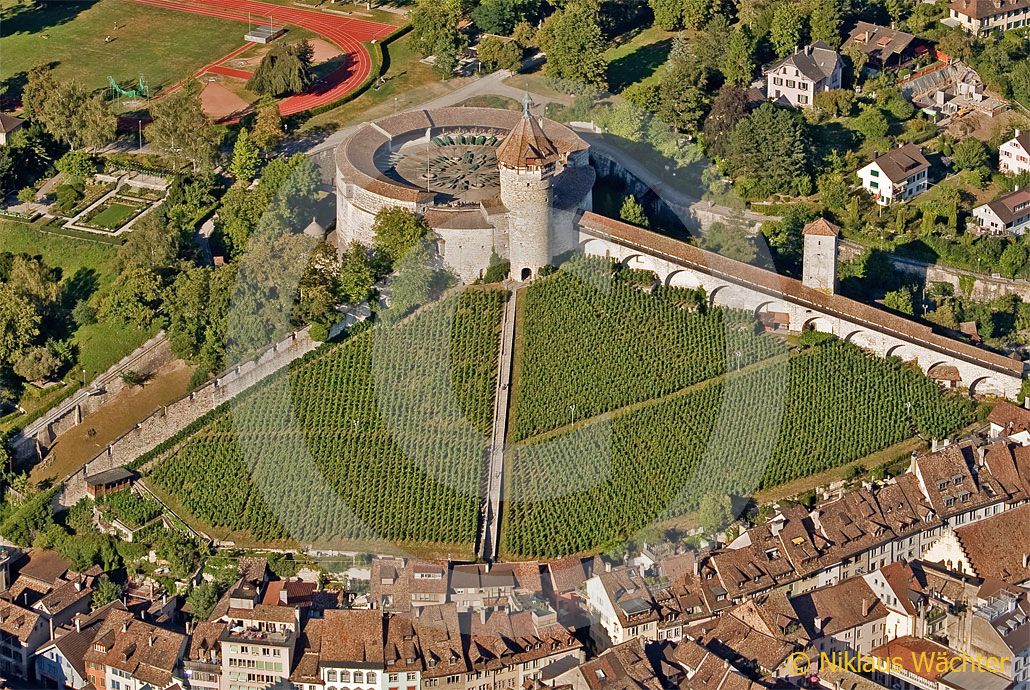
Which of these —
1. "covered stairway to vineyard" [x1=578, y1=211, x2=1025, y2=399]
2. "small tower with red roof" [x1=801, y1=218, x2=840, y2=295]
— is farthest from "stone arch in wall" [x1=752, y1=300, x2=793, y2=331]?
"small tower with red roof" [x1=801, y1=218, x2=840, y2=295]

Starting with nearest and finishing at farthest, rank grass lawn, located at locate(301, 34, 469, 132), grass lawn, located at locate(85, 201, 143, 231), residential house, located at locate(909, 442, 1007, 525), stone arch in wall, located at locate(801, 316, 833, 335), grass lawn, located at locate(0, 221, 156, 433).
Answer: residential house, located at locate(909, 442, 1007, 525) < stone arch in wall, located at locate(801, 316, 833, 335) < grass lawn, located at locate(0, 221, 156, 433) < grass lawn, located at locate(85, 201, 143, 231) < grass lawn, located at locate(301, 34, 469, 132)

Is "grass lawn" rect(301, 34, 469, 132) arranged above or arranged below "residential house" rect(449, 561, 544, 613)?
above

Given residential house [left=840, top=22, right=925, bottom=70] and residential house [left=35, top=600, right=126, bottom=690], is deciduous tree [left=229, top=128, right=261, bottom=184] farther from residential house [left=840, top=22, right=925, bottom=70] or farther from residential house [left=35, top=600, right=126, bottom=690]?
residential house [left=840, top=22, right=925, bottom=70]

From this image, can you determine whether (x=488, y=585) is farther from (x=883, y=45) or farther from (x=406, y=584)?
(x=883, y=45)

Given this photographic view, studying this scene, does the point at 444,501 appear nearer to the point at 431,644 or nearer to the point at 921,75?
the point at 431,644

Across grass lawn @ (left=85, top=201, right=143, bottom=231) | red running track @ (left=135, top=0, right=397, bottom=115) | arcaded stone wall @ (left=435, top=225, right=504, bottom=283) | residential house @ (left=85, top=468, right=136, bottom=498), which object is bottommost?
residential house @ (left=85, top=468, right=136, bottom=498)

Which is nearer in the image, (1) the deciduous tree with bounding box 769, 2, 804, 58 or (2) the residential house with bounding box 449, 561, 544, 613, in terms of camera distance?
(2) the residential house with bounding box 449, 561, 544, 613

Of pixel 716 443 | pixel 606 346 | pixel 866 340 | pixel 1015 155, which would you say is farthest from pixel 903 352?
pixel 1015 155
